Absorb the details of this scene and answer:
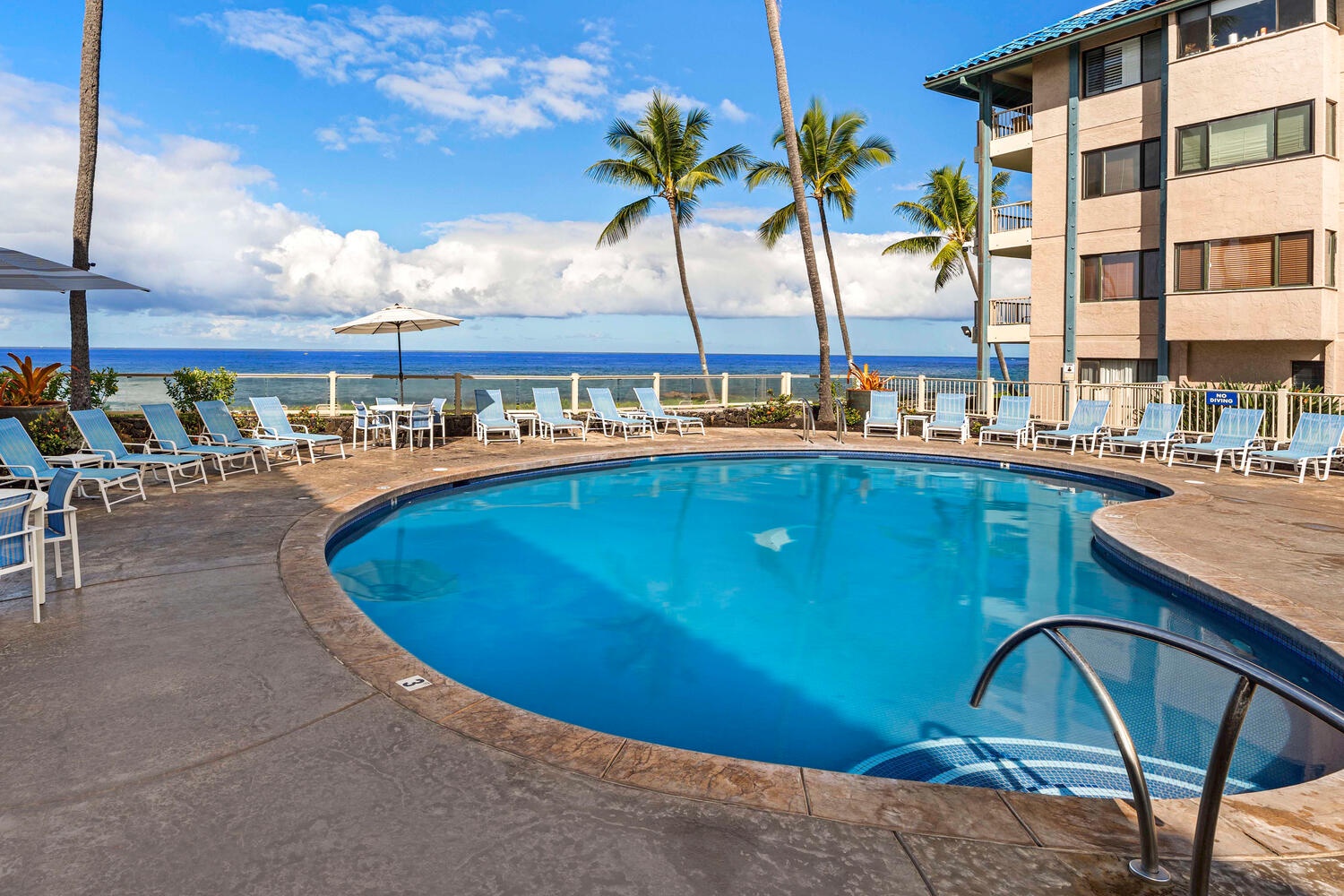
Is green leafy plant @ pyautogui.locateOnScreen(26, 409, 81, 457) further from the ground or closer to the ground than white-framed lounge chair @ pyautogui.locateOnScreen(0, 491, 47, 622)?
further from the ground

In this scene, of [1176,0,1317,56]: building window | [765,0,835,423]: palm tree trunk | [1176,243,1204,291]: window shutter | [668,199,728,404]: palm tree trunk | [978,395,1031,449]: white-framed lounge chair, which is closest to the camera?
[978,395,1031,449]: white-framed lounge chair

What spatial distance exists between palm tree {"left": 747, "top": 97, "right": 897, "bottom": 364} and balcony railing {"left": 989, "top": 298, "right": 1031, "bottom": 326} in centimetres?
401

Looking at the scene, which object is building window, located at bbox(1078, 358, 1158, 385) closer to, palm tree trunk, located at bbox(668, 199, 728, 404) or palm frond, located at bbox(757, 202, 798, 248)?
palm tree trunk, located at bbox(668, 199, 728, 404)

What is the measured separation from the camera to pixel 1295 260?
15023 millimetres

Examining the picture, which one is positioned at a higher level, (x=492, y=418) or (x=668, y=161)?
(x=668, y=161)

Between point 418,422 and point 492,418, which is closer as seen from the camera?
point 418,422

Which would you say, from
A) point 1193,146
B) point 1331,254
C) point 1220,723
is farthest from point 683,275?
point 1220,723

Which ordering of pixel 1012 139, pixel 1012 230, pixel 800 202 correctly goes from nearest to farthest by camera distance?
pixel 800 202
pixel 1012 139
pixel 1012 230

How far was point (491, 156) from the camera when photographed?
118 feet

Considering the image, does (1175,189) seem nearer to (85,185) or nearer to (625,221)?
(625,221)

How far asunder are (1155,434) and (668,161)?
15.4 m

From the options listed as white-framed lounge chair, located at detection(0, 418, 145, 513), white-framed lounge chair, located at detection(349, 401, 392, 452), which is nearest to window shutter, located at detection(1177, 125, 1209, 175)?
white-framed lounge chair, located at detection(349, 401, 392, 452)

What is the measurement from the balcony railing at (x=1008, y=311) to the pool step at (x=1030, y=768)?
59.8ft

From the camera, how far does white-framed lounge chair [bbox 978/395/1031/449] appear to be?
14266mm
